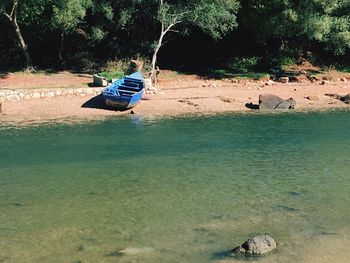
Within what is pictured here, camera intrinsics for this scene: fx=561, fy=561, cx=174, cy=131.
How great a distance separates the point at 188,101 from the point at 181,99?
0.58m

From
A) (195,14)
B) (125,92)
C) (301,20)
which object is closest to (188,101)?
(125,92)

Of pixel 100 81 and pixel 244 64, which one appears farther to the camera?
pixel 244 64

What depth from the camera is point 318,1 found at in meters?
34.6

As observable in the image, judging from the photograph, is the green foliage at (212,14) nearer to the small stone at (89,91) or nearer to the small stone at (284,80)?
the small stone at (284,80)

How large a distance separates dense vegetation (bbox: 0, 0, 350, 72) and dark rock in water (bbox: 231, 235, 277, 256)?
2457 centimetres

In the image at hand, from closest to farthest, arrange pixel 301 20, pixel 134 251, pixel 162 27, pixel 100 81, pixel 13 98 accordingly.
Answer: pixel 134 251 < pixel 13 98 < pixel 100 81 < pixel 162 27 < pixel 301 20

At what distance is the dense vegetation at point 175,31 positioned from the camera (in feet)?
115

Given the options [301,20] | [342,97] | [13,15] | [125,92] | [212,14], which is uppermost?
[212,14]

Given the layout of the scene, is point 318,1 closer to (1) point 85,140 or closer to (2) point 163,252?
(1) point 85,140

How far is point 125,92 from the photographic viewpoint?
2931 cm

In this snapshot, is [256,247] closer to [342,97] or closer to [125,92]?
[125,92]

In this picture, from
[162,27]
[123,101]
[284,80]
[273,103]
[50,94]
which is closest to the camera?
[123,101]

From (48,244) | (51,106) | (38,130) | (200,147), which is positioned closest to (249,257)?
(48,244)

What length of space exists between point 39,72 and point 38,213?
917 inches
